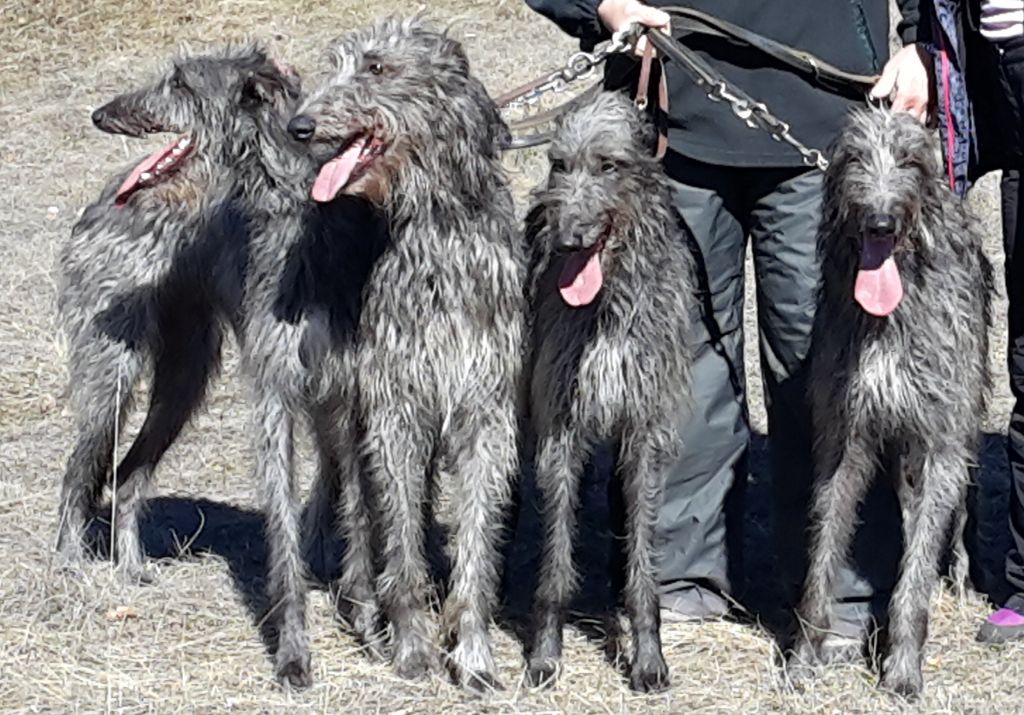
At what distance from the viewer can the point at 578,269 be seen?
5.30 meters

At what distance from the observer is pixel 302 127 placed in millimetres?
4988

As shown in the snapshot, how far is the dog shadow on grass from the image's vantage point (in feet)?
19.7

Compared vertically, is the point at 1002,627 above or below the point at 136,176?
below

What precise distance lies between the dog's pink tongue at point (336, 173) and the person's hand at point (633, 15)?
1.00 meters

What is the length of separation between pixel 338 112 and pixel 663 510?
1869mm

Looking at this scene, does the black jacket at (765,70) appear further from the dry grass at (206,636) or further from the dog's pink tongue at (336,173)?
the dry grass at (206,636)

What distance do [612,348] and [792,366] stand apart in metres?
0.74

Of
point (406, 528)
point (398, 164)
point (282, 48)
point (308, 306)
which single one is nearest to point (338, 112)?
point (398, 164)

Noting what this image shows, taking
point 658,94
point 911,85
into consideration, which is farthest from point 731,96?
point 911,85

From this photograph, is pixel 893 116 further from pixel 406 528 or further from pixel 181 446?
pixel 181 446

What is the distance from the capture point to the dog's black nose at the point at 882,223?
5020 millimetres

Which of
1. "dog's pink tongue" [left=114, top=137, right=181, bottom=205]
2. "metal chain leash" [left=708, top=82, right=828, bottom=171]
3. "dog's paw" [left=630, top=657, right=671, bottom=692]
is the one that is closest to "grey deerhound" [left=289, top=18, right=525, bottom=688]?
"dog's paw" [left=630, top=657, right=671, bottom=692]

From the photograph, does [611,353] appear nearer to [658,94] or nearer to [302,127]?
[658,94]

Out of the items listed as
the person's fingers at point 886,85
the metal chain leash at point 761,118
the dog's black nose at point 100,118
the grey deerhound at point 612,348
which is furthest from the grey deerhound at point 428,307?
the person's fingers at point 886,85
